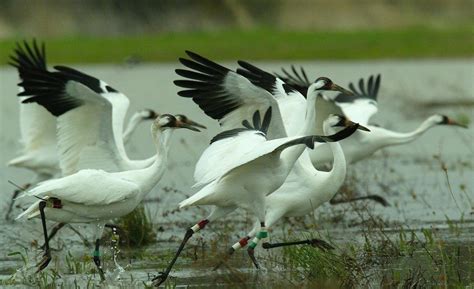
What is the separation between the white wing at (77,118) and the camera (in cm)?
1085

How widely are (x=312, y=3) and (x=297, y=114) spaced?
27.6 meters

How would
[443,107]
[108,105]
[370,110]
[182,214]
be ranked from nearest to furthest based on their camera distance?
1. [108,105]
2. [182,214]
3. [370,110]
4. [443,107]

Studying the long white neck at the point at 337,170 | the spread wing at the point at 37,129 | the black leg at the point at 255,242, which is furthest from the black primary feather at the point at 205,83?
the spread wing at the point at 37,129

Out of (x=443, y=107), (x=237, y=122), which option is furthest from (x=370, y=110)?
(x=443, y=107)

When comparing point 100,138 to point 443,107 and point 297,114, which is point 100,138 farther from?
point 443,107

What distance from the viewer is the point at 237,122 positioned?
10.6 metres

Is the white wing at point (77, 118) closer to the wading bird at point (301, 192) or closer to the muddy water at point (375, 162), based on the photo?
the muddy water at point (375, 162)

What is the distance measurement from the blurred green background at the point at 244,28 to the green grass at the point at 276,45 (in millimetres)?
25

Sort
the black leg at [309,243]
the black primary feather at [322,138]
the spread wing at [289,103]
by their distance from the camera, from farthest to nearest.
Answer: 1. the spread wing at [289,103]
2. the black leg at [309,243]
3. the black primary feather at [322,138]

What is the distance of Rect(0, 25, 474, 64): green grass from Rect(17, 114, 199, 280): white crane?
2147cm

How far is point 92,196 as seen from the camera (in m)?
9.82

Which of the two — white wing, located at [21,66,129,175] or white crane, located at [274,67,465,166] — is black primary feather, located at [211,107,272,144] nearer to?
white wing, located at [21,66,129,175]

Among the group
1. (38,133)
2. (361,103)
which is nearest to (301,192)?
(361,103)

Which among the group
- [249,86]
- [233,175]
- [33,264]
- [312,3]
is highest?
[312,3]
